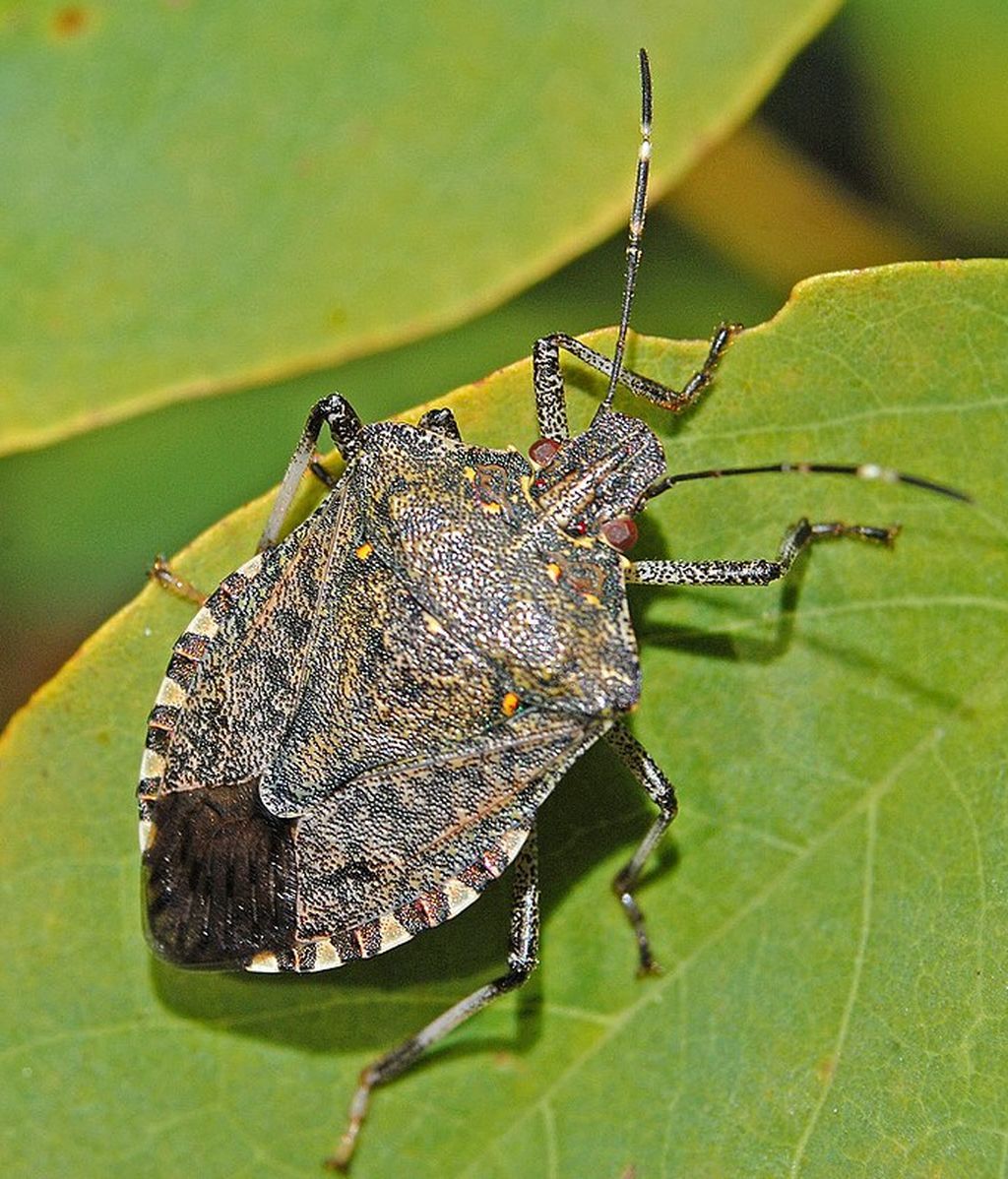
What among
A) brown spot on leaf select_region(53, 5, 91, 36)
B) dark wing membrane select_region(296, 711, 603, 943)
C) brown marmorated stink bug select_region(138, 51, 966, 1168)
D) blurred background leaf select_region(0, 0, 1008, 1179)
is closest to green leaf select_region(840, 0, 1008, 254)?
blurred background leaf select_region(0, 0, 1008, 1179)

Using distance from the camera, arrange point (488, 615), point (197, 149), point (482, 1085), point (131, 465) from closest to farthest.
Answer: point (488, 615)
point (482, 1085)
point (197, 149)
point (131, 465)

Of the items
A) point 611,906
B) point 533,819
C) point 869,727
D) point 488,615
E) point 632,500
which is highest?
point 632,500

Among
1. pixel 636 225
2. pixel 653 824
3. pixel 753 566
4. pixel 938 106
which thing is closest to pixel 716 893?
pixel 653 824

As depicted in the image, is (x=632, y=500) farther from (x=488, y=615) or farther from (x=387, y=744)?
(x=387, y=744)

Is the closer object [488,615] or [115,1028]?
[488,615]

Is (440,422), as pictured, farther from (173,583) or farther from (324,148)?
(324,148)

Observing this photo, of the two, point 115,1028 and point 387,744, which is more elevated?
point 387,744

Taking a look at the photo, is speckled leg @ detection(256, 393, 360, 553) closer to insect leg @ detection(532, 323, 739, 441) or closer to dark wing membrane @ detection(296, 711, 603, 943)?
insect leg @ detection(532, 323, 739, 441)

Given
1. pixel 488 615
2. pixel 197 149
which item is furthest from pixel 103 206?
pixel 488 615

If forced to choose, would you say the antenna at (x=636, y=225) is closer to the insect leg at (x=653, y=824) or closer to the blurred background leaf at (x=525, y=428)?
the blurred background leaf at (x=525, y=428)
